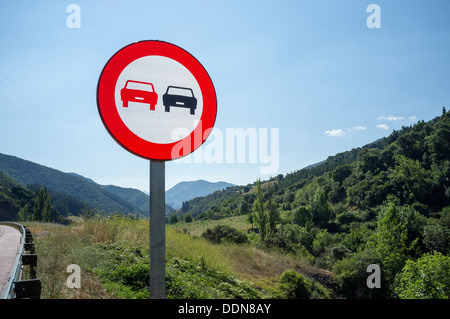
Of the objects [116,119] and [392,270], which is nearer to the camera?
[116,119]

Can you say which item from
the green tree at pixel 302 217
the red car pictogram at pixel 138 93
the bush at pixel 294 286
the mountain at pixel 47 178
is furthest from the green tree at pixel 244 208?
the red car pictogram at pixel 138 93

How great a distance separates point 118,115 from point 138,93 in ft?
0.60

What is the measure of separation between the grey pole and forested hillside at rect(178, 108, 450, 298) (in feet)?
59.3

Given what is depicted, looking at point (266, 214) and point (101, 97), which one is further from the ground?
point (101, 97)

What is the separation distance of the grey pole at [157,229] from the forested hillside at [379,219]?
1807cm

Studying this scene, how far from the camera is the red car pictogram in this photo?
5.31 feet

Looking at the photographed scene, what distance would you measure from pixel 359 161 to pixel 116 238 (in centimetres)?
10052

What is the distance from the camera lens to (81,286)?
4.29 meters

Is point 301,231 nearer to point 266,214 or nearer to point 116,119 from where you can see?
point 266,214

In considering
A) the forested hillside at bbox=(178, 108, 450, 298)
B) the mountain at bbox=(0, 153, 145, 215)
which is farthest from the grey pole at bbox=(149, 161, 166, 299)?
the mountain at bbox=(0, 153, 145, 215)

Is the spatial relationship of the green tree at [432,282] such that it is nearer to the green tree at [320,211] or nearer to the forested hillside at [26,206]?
the green tree at [320,211]
